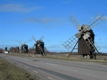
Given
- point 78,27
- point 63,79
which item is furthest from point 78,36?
point 63,79

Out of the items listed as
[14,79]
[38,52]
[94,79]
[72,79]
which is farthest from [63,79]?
[38,52]

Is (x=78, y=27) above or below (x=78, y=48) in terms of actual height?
above

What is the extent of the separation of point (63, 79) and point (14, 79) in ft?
9.81

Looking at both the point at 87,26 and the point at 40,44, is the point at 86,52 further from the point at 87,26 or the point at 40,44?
the point at 40,44

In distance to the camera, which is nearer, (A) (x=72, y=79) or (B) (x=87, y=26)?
(A) (x=72, y=79)

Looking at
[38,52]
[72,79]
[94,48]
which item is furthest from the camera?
[38,52]

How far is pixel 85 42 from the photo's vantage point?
6425 centimetres

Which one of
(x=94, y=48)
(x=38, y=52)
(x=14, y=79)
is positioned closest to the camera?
(x=14, y=79)

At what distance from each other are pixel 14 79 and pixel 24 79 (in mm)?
627

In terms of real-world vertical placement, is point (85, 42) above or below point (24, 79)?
above

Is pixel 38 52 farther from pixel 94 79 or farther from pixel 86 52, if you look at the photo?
pixel 94 79

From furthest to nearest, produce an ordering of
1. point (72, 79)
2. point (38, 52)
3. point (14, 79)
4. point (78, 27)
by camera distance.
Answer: point (38, 52) < point (78, 27) < point (72, 79) < point (14, 79)

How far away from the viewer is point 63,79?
18.3 m

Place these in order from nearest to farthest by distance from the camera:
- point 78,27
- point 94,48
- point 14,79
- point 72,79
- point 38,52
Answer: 1. point 14,79
2. point 72,79
3. point 94,48
4. point 78,27
5. point 38,52
